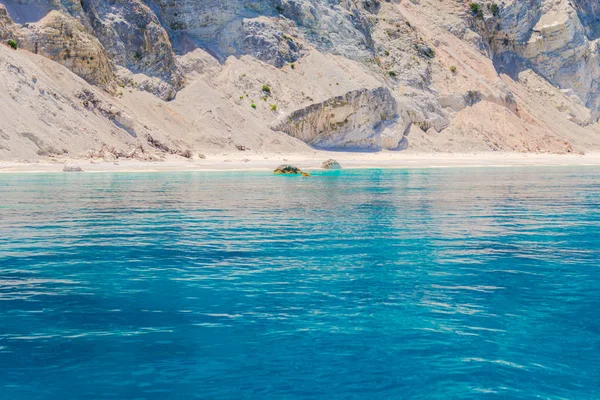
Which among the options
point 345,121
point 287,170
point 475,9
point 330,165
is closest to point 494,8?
point 475,9

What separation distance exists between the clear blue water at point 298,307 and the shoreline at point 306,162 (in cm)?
2660

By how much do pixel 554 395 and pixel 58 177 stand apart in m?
35.8

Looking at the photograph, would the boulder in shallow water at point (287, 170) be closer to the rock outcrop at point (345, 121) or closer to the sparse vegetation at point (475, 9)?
the rock outcrop at point (345, 121)

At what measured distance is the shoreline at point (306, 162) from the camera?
45.5m

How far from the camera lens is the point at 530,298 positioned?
1013 cm

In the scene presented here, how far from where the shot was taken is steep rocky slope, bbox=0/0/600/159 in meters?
55.3

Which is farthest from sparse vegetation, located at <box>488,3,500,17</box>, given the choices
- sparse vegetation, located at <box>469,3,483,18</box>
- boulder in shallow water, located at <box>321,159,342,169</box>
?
boulder in shallow water, located at <box>321,159,342,169</box>

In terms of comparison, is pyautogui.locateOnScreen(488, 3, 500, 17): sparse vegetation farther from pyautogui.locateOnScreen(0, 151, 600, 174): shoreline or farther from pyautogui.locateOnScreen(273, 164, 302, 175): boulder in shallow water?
pyautogui.locateOnScreen(273, 164, 302, 175): boulder in shallow water

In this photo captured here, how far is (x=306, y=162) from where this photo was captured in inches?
2372

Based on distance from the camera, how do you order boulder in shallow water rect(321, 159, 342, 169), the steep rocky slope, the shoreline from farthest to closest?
the steep rocky slope < boulder in shallow water rect(321, 159, 342, 169) < the shoreline

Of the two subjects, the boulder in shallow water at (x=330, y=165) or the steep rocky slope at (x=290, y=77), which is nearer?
the boulder in shallow water at (x=330, y=165)

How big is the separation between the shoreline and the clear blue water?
87.3ft

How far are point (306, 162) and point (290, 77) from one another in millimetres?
18304

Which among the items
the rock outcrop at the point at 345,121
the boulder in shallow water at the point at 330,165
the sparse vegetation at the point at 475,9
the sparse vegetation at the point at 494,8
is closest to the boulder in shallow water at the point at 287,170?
the boulder in shallow water at the point at 330,165
